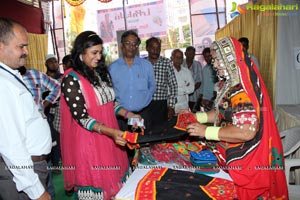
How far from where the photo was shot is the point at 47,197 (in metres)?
1.61

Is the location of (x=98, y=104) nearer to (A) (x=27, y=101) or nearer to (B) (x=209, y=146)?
(A) (x=27, y=101)

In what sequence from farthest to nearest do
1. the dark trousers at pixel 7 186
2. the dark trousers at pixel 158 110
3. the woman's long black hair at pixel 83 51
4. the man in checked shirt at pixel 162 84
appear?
the man in checked shirt at pixel 162 84, the dark trousers at pixel 158 110, the woman's long black hair at pixel 83 51, the dark trousers at pixel 7 186

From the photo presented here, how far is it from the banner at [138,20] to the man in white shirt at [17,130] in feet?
32.3

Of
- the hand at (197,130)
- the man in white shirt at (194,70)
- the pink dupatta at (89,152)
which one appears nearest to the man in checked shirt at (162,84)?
the pink dupatta at (89,152)

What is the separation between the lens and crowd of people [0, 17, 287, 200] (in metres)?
1.53

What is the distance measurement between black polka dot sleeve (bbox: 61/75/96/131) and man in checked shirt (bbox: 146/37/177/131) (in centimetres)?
201

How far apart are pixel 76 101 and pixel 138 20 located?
31.7ft

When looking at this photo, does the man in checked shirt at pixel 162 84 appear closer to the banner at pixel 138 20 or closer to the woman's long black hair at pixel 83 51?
the woman's long black hair at pixel 83 51

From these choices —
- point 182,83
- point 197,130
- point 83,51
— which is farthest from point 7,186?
point 182,83

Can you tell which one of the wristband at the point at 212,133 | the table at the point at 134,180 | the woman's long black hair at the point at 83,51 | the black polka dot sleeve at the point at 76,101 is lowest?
the table at the point at 134,180

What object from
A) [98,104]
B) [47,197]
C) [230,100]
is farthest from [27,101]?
[230,100]

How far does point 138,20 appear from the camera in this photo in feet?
36.9

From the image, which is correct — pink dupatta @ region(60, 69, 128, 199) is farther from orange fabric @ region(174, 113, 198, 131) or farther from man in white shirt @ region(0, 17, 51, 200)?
orange fabric @ region(174, 113, 198, 131)

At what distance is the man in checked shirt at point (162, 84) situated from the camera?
4.18 m
